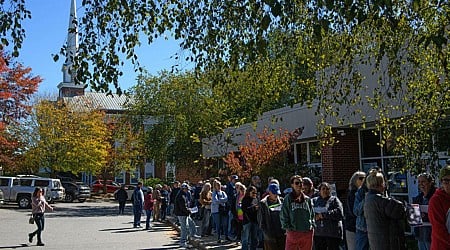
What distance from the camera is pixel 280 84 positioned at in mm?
8281

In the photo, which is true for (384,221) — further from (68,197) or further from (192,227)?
(68,197)

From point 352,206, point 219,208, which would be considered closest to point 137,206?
point 219,208

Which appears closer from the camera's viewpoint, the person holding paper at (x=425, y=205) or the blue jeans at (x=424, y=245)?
the person holding paper at (x=425, y=205)

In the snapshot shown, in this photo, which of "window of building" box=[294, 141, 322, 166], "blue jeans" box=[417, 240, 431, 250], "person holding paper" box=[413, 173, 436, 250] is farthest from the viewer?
"window of building" box=[294, 141, 322, 166]

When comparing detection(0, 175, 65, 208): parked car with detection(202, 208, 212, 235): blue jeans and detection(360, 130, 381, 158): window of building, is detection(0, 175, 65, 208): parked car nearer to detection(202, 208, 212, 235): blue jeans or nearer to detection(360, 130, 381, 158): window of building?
detection(202, 208, 212, 235): blue jeans

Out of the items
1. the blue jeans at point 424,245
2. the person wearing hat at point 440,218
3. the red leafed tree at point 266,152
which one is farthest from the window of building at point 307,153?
the person wearing hat at point 440,218

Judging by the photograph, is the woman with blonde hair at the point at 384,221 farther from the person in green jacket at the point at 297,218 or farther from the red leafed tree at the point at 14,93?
the red leafed tree at the point at 14,93

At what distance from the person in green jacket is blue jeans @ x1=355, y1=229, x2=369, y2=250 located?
0.74 m

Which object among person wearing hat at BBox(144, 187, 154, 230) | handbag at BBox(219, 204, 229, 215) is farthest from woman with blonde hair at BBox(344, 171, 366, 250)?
person wearing hat at BBox(144, 187, 154, 230)

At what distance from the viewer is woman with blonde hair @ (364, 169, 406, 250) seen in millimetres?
6992

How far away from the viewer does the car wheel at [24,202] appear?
36.4 m

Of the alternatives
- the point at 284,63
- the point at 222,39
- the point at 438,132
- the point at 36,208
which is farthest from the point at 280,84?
the point at 36,208

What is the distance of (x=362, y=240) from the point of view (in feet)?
28.6

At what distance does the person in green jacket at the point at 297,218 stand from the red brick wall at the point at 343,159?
382 inches
